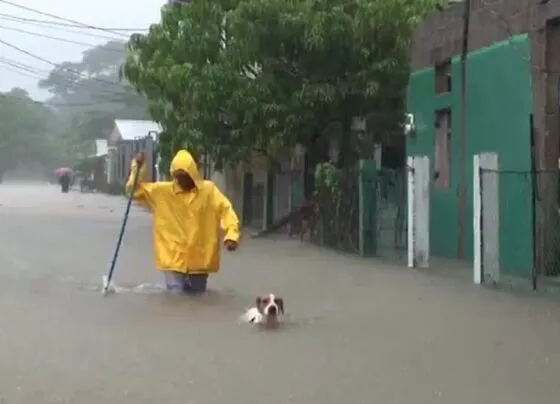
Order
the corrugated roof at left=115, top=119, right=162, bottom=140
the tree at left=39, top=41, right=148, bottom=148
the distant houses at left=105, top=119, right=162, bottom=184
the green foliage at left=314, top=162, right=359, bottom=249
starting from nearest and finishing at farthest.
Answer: the green foliage at left=314, top=162, right=359, bottom=249 < the distant houses at left=105, top=119, right=162, bottom=184 < the corrugated roof at left=115, top=119, right=162, bottom=140 < the tree at left=39, top=41, right=148, bottom=148

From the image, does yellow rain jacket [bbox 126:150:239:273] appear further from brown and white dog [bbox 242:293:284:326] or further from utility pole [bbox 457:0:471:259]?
utility pole [bbox 457:0:471:259]

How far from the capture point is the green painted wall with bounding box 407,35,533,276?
1446cm

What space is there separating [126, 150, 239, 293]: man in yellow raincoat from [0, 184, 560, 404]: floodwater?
370 millimetres

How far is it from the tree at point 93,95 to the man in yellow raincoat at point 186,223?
62.5 metres

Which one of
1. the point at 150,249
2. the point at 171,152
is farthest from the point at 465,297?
the point at 171,152

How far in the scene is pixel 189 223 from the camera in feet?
38.6

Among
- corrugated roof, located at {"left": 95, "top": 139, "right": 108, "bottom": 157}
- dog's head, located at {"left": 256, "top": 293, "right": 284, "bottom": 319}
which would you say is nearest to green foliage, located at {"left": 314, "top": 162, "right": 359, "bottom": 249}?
dog's head, located at {"left": 256, "top": 293, "right": 284, "bottom": 319}

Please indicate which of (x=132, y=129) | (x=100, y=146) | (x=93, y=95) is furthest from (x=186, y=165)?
(x=93, y=95)

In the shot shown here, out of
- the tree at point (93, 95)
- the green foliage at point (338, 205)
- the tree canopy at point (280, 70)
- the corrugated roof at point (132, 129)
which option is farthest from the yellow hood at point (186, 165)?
the tree at point (93, 95)

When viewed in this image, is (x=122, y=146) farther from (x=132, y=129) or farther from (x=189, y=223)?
(x=189, y=223)

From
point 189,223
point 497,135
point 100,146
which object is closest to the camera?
point 189,223

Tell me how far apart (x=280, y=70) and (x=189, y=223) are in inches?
379

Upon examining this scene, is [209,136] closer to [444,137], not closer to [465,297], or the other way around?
[444,137]

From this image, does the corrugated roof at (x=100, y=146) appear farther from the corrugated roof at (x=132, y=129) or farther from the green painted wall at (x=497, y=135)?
the green painted wall at (x=497, y=135)
